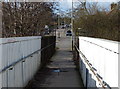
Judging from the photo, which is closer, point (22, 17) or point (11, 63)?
point (11, 63)

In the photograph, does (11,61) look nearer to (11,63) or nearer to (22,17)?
(11,63)

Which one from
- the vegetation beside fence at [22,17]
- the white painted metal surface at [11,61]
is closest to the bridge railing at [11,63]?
the white painted metal surface at [11,61]

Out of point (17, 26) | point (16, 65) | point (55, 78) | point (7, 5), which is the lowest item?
point (55, 78)

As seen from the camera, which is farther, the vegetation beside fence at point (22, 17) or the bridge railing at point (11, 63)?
the vegetation beside fence at point (22, 17)

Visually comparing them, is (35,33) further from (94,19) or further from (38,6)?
(94,19)

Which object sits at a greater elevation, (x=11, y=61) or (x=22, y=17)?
(x=22, y=17)

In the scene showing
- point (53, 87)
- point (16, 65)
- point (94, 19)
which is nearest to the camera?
point (16, 65)

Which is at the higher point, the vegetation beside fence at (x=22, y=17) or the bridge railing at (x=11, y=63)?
the vegetation beside fence at (x=22, y=17)

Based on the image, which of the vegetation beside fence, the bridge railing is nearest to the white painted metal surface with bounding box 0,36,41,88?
the bridge railing

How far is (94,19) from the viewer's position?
542 inches

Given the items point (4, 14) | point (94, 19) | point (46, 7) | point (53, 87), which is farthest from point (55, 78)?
point (46, 7)

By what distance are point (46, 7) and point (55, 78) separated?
7412 millimetres

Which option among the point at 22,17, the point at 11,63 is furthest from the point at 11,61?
the point at 22,17

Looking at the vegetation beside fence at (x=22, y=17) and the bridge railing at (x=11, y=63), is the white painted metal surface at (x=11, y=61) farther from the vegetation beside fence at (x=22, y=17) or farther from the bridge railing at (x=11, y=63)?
the vegetation beside fence at (x=22, y=17)
